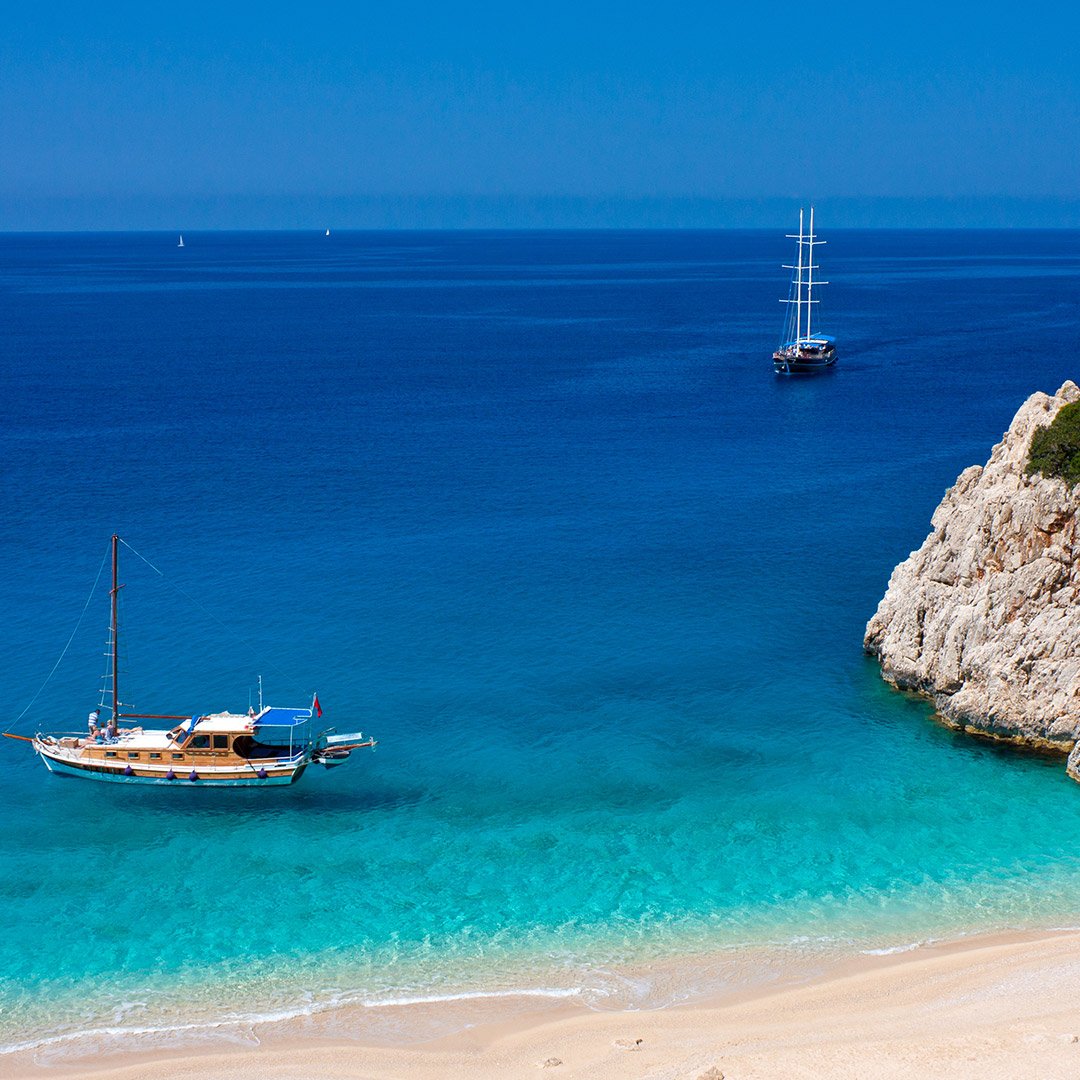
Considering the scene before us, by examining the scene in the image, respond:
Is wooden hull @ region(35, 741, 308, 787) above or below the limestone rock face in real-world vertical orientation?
below

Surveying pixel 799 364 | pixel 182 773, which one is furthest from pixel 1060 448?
pixel 799 364

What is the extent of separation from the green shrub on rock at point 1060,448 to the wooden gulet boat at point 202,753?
26.0 metres

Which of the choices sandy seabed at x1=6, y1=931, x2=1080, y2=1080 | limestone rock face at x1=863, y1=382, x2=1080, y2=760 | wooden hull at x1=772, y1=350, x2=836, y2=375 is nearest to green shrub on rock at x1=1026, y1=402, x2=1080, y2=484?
limestone rock face at x1=863, y1=382, x2=1080, y2=760

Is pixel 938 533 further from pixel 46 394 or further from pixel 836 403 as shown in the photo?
pixel 46 394

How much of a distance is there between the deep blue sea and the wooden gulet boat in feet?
2.76

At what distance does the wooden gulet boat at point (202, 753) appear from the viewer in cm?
4244

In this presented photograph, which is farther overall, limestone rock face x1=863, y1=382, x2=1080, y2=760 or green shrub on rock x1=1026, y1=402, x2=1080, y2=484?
green shrub on rock x1=1026, y1=402, x2=1080, y2=484

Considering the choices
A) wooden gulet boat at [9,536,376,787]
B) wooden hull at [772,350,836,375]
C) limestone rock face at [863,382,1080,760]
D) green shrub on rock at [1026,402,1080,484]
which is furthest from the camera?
wooden hull at [772,350,836,375]

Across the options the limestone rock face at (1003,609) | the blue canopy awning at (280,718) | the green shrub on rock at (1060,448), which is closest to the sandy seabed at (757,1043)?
the limestone rock face at (1003,609)

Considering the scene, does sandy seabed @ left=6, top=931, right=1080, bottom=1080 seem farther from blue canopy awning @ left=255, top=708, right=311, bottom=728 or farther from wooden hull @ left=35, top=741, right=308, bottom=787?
blue canopy awning @ left=255, top=708, right=311, bottom=728

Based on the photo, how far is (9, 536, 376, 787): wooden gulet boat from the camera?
1671 inches

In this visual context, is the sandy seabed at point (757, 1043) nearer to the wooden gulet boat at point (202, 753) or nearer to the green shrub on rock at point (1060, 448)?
the wooden gulet boat at point (202, 753)

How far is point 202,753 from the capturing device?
140 feet

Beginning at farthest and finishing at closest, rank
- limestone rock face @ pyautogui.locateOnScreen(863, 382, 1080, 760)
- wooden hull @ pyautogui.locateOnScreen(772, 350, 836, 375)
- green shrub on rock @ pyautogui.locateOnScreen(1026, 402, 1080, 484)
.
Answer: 1. wooden hull @ pyautogui.locateOnScreen(772, 350, 836, 375)
2. green shrub on rock @ pyautogui.locateOnScreen(1026, 402, 1080, 484)
3. limestone rock face @ pyautogui.locateOnScreen(863, 382, 1080, 760)
